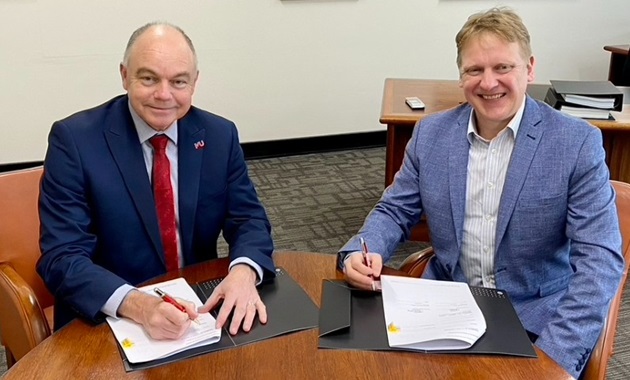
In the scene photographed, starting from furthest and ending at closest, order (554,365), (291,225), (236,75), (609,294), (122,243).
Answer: (236,75) → (291,225) → (122,243) → (609,294) → (554,365)

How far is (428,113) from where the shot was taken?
132 inches

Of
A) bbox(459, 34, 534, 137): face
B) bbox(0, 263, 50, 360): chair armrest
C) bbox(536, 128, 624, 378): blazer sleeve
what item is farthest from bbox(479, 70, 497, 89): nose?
bbox(0, 263, 50, 360): chair armrest

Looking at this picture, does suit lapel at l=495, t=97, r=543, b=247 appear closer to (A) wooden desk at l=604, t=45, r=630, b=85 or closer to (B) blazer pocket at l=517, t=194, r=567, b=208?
(B) blazer pocket at l=517, t=194, r=567, b=208

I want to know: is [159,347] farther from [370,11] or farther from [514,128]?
[370,11]

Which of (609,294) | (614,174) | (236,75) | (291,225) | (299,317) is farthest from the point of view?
(236,75)

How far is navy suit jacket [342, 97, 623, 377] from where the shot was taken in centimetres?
168

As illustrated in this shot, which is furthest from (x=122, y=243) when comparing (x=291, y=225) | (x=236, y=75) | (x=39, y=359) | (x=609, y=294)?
(x=236, y=75)

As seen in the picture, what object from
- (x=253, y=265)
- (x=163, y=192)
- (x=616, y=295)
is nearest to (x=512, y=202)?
(x=616, y=295)

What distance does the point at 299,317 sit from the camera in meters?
1.56

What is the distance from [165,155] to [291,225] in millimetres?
2279

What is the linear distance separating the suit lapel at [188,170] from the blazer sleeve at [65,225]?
247 millimetres

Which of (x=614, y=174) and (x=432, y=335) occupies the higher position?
(x=432, y=335)

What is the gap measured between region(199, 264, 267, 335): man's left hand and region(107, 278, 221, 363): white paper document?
0.03m

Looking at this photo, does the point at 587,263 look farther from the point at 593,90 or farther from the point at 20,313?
the point at 593,90
